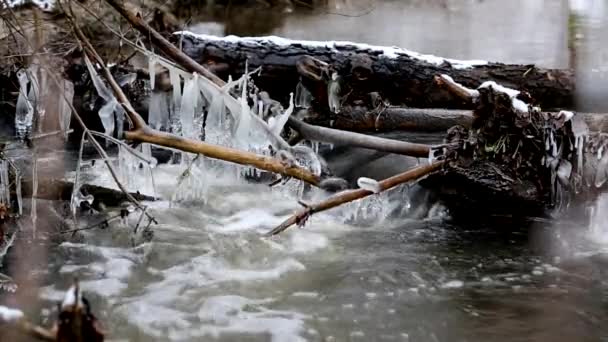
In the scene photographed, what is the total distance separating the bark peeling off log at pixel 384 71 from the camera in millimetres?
5074

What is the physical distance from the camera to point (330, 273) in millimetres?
3865

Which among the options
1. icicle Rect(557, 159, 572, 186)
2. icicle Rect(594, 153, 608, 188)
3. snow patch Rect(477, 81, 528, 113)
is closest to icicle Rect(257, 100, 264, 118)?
snow patch Rect(477, 81, 528, 113)

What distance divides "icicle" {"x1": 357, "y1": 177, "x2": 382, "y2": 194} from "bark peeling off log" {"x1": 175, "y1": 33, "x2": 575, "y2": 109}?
5.02 ft

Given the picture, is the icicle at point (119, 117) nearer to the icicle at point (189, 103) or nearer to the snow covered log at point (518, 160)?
the icicle at point (189, 103)

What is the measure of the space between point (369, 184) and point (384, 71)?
165 cm

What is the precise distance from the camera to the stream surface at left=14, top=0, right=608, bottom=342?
3244 millimetres

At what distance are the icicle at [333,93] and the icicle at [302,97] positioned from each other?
0.22m

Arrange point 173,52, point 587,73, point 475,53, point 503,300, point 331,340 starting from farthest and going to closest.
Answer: point 475,53, point 587,73, point 173,52, point 503,300, point 331,340

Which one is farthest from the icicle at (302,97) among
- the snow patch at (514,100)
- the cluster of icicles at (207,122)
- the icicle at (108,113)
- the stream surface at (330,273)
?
the snow patch at (514,100)

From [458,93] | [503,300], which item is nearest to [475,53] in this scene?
[458,93]

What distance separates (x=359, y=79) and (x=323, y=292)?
1.97 m

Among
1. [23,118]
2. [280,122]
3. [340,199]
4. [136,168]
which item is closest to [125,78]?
[23,118]

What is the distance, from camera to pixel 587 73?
219 inches

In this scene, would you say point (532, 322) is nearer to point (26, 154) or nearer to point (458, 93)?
point (458, 93)
